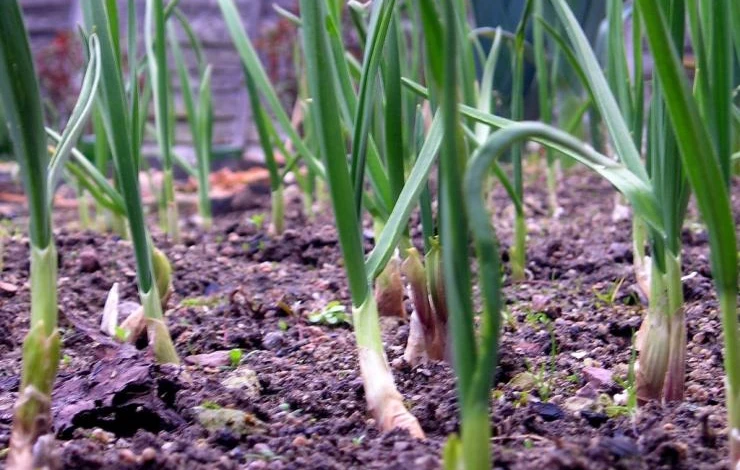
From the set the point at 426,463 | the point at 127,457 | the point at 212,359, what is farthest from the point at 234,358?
Result: the point at 426,463

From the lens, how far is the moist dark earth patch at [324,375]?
0.60 m

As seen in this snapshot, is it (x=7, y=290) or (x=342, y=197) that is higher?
(x=342, y=197)

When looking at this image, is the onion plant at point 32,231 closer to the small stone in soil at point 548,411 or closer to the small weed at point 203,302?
the small stone in soil at point 548,411

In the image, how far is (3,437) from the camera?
69cm

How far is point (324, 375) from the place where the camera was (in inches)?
33.9

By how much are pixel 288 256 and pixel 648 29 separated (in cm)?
120

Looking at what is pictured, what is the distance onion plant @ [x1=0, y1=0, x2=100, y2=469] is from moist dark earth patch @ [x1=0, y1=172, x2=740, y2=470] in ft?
0.13

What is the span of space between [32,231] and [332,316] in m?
0.59

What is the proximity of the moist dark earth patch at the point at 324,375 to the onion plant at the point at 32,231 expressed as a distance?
0.04 meters

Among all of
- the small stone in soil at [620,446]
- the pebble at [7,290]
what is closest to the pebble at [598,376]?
the small stone in soil at [620,446]

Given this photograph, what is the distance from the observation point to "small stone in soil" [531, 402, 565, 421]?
27.5 inches

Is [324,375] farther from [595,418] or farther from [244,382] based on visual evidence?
[595,418]

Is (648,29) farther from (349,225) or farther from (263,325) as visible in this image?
(263,325)

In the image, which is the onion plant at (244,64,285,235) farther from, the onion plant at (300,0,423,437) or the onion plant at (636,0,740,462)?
the onion plant at (636,0,740,462)
